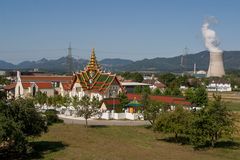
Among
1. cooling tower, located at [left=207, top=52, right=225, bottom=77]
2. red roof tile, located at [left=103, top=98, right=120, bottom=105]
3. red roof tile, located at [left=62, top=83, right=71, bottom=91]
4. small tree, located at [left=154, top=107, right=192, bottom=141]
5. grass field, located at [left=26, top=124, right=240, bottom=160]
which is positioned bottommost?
grass field, located at [left=26, top=124, right=240, bottom=160]

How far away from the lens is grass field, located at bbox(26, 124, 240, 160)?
3028cm

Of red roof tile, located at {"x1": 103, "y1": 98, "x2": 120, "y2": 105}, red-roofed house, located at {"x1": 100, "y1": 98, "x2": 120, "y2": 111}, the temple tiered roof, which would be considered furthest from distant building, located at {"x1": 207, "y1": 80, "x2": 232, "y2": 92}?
red-roofed house, located at {"x1": 100, "y1": 98, "x2": 120, "y2": 111}

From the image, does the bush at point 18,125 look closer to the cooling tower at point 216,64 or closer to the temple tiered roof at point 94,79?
the temple tiered roof at point 94,79

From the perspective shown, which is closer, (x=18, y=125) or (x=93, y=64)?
(x=18, y=125)

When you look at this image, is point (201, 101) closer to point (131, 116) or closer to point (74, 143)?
point (131, 116)

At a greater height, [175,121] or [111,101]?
[111,101]

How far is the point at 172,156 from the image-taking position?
3064 centimetres

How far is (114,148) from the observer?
3378 cm

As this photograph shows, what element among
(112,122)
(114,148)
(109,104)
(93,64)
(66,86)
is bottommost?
(114,148)

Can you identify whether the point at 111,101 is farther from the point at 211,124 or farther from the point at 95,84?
the point at 211,124

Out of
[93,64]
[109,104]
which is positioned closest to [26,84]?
[93,64]

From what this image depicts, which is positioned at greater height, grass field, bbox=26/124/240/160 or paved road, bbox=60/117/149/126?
paved road, bbox=60/117/149/126

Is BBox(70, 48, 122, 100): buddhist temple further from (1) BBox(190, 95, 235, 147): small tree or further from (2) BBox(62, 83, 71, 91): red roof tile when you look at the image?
(1) BBox(190, 95, 235, 147): small tree

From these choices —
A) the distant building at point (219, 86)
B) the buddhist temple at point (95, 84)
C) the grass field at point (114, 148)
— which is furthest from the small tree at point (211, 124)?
the distant building at point (219, 86)
